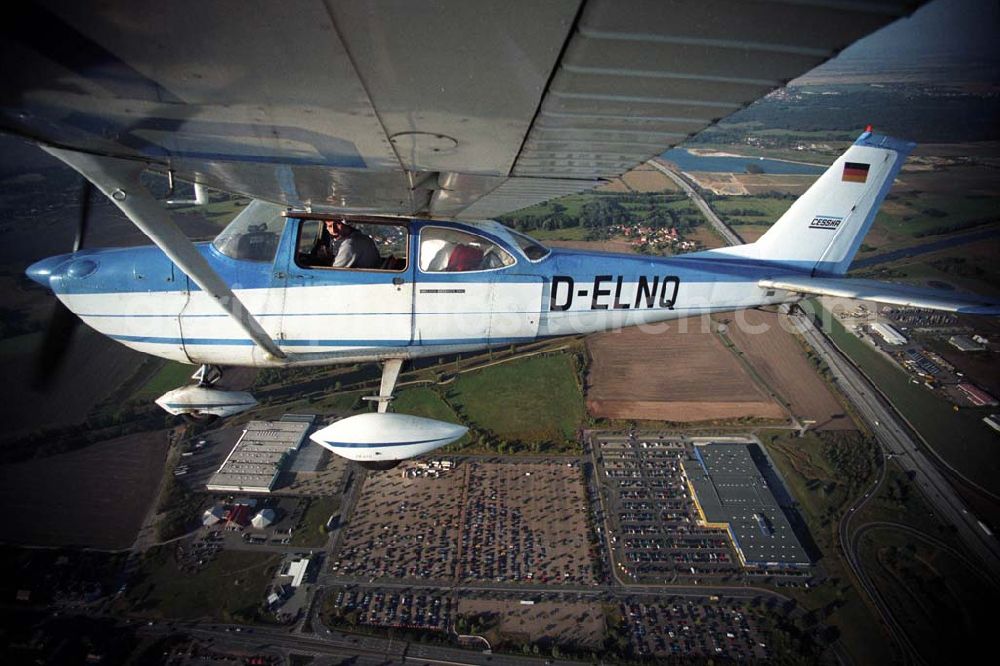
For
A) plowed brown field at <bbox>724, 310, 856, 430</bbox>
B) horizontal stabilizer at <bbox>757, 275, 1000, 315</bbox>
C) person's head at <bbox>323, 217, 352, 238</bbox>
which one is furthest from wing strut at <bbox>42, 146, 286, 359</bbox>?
plowed brown field at <bbox>724, 310, 856, 430</bbox>

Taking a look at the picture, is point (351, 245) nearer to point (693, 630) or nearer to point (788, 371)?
point (693, 630)

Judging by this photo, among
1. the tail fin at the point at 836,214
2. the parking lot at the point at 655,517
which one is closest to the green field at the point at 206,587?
the parking lot at the point at 655,517

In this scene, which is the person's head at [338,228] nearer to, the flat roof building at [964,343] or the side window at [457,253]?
the side window at [457,253]

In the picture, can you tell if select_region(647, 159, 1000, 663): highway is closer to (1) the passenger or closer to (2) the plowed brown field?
(2) the plowed brown field

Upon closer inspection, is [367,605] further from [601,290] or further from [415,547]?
[601,290]

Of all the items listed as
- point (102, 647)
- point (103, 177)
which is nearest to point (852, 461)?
point (103, 177)

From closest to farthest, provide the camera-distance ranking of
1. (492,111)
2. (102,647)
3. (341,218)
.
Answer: (492,111)
(341,218)
(102,647)

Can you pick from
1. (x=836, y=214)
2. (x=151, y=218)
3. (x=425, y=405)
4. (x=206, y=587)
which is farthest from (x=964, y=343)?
(x=206, y=587)
